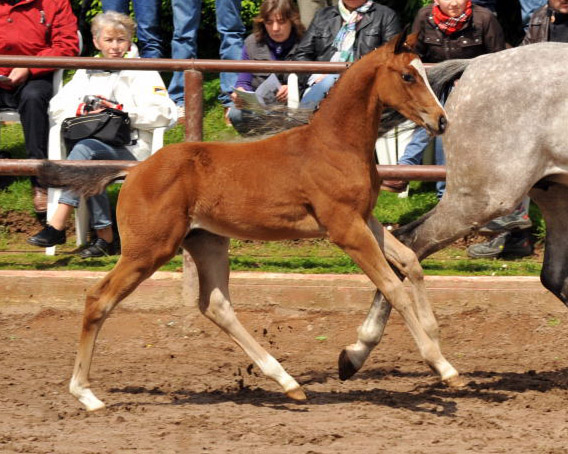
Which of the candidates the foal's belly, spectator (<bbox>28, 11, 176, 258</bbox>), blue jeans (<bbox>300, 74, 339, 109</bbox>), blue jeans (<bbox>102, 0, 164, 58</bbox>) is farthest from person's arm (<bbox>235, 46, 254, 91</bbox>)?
the foal's belly

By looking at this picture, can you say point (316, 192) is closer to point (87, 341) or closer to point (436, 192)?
point (87, 341)

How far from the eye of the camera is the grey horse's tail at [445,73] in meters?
5.60

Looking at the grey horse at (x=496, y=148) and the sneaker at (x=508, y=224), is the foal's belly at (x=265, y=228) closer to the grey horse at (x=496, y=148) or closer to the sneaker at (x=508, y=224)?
A: the grey horse at (x=496, y=148)

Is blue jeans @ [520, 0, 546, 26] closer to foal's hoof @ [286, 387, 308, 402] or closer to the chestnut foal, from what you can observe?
the chestnut foal

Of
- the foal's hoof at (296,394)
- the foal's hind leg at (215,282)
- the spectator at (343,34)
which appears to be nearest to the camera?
the foal's hoof at (296,394)

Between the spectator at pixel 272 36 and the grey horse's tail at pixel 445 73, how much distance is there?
1894mm

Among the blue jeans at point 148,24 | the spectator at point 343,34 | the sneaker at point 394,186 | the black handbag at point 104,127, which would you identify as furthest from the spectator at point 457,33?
the blue jeans at point 148,24

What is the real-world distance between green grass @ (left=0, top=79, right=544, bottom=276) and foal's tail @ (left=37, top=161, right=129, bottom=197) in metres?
1.61

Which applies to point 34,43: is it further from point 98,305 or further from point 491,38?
point 98,305

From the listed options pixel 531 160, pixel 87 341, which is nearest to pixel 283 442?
pixel 87 341

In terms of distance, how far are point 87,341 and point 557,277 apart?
96.2 inches

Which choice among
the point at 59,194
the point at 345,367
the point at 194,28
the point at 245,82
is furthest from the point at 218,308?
the point at 194,28

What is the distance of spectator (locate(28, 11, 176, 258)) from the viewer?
6.95 metres

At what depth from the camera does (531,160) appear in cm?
516
